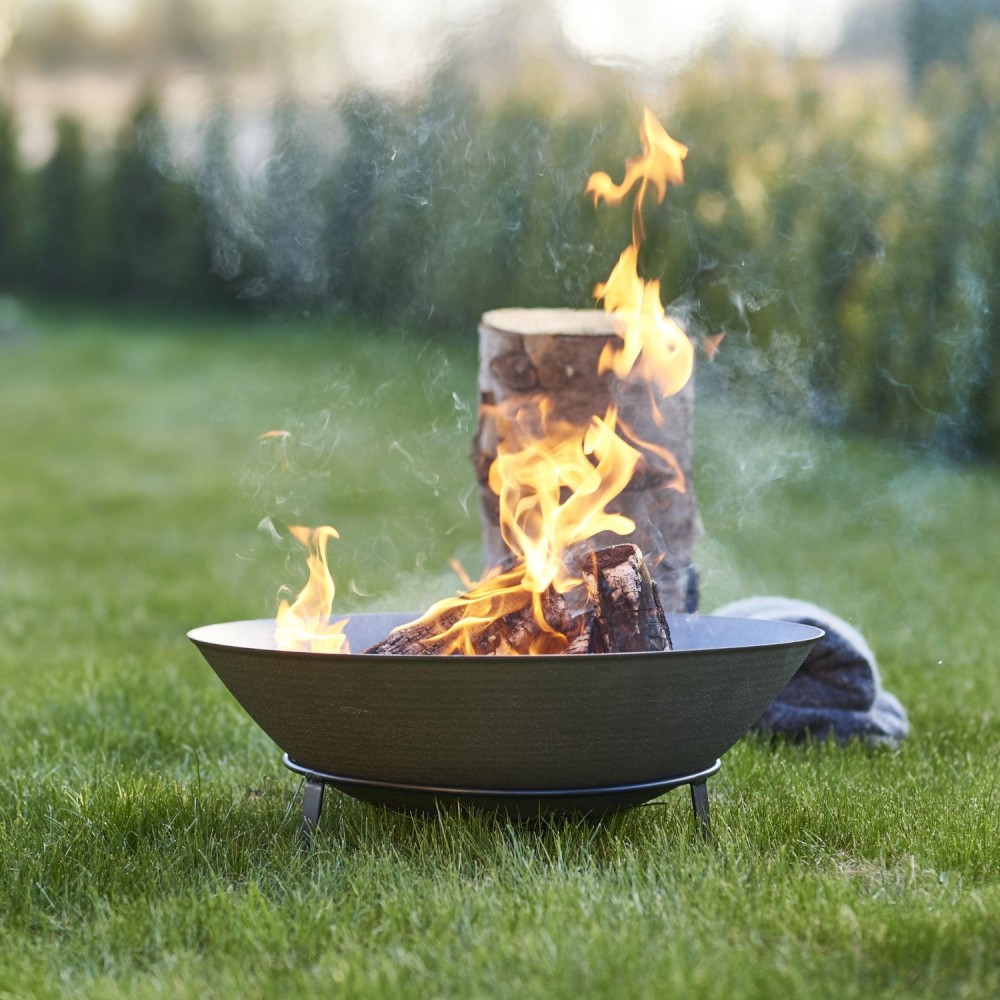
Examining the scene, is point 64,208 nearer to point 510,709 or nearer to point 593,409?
point 593,409

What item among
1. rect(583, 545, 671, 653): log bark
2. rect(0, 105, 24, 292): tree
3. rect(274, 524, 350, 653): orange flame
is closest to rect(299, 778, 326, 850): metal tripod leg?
rect(274, 524, 350, 653): orange flame

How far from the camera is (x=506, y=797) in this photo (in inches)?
101

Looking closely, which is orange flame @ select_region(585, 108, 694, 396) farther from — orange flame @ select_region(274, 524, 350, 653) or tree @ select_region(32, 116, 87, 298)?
tree @ select_region(32, 116, 87, 298)

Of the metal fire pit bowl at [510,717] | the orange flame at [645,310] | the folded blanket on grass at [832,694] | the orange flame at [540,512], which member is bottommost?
the folded blanket on grass at [832,694]

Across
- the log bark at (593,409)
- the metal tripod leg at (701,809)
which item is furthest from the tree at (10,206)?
the metal tripod leg at (701,809)

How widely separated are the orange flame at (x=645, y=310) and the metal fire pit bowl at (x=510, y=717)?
85cm

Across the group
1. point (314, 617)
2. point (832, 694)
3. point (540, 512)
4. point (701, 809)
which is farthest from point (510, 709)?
point (832, 694)

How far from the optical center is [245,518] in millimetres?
8898

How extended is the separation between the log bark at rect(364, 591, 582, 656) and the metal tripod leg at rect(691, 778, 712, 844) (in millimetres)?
408

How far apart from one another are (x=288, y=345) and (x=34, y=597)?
9249 mm

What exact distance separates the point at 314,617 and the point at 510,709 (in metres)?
0.73

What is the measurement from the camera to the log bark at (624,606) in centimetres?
272

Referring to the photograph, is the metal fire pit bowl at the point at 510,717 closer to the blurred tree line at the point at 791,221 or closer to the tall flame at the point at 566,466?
the tall flame at the point at 566,466

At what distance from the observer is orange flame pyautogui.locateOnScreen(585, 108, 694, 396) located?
3.19 metres
